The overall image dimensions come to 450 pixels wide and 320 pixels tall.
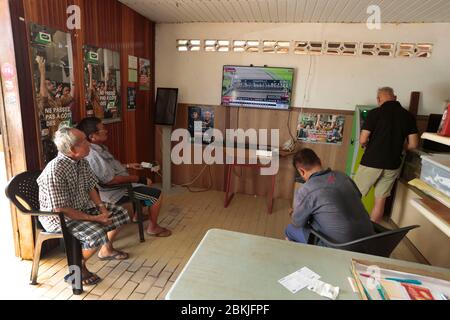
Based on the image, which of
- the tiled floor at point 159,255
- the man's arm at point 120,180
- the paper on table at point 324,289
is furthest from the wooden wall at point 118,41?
the paper on table at point 324,289

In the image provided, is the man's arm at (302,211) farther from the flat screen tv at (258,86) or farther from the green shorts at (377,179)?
the flat screen tv at (258,86)

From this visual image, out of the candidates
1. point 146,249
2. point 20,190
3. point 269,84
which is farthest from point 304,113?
point 20,190

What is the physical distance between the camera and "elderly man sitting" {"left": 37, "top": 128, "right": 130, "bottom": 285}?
1.76 metres

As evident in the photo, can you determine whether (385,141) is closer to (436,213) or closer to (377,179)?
(377,179)

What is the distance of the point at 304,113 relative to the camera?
11.9ft

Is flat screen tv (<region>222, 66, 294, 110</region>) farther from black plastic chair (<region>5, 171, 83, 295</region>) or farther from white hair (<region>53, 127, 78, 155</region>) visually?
black plastic chair (<region>5, 171, 83, 295</region>)

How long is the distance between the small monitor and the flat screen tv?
71 cm

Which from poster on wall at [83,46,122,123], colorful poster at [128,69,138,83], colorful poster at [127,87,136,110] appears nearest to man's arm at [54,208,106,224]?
poster on wall at [83,46,122,123]

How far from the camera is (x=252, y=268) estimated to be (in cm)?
110

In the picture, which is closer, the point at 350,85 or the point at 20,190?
the point at 20,190

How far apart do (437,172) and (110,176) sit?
2.29 metres

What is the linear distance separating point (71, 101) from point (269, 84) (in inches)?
91.9
